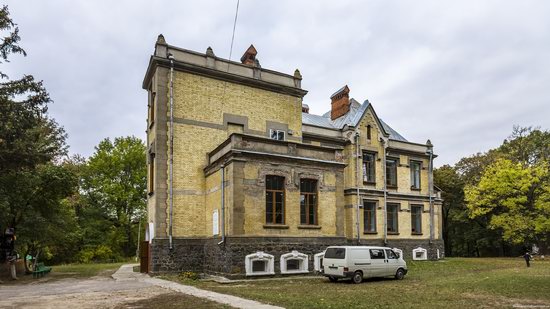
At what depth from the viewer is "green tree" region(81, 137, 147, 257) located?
1998 inches

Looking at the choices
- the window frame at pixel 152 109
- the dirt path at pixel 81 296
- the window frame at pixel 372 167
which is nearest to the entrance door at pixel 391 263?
the dirt path at pixel 81 296

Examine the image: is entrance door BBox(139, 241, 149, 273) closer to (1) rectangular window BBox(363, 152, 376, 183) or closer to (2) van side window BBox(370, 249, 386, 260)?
(2) van side window BBox(370, 249, 386, 260)

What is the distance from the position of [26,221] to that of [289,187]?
1525 centimetres

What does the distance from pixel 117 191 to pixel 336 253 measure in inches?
1470

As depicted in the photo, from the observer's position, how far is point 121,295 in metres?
15.5

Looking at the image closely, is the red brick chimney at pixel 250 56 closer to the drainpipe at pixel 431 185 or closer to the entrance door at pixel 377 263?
the entrance door at pixel 377 263

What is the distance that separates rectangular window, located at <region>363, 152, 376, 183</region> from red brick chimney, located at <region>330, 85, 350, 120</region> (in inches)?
192

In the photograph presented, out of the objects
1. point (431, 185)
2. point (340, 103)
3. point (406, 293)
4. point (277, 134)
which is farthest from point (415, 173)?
point (406, 293)

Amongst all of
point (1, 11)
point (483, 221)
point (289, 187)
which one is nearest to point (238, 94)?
point (289, 187)

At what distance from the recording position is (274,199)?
73.5ft

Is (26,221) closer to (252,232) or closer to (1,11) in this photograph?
(1,11)

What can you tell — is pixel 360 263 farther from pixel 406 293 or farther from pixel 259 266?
pixel 259 266

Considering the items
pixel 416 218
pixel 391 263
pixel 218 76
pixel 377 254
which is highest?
pixel 218 76

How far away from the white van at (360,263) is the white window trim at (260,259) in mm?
2671
